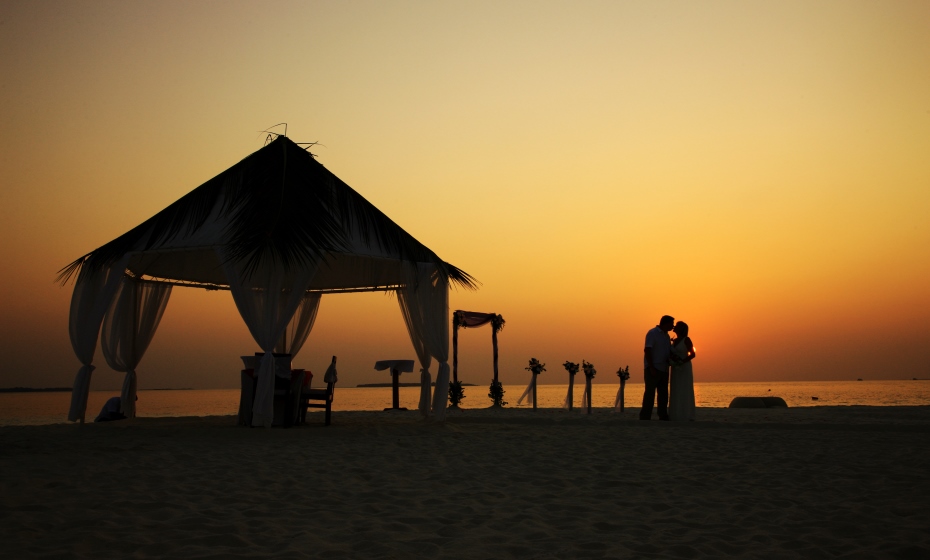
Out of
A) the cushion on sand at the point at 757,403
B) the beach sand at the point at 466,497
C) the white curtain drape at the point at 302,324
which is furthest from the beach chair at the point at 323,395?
the cushion on sand at the point at 757,403

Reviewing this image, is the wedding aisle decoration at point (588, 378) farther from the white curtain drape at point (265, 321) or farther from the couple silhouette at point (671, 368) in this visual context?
the white curtain drape at point (265, 321)

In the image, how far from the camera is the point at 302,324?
1448 centimetres

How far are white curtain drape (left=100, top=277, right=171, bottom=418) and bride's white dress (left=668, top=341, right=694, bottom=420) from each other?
913 centimetres

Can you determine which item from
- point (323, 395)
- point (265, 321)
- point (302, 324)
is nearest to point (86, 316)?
point (265, 321)

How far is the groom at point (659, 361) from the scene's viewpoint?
12.2m

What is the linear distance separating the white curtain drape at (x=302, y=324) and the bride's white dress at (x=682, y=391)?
276 inches

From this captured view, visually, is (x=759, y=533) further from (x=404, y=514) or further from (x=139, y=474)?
(x=139, y=474)

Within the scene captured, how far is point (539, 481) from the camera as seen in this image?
5.95m

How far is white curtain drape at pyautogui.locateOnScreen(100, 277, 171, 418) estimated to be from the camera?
12234 millimetres

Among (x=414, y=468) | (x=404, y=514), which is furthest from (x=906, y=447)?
(x=404, y=514)

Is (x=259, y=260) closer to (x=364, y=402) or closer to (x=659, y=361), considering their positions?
(x=659, y=361)

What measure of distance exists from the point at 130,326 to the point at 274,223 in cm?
430

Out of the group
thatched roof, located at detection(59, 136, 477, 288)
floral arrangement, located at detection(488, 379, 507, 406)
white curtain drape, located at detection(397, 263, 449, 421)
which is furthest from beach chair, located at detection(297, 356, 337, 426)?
floral arrangement, located at detection(488, 379, 507, 406)

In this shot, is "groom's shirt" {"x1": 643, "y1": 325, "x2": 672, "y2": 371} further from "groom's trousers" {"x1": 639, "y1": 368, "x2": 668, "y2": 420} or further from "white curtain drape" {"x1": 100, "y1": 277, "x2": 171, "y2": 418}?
"white curtain drape" {"x1": 100, "y1": 277, "x2": 171, "y2": 418}
